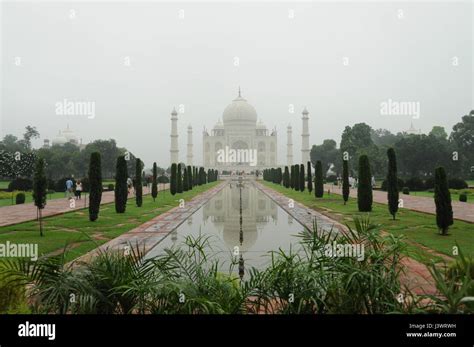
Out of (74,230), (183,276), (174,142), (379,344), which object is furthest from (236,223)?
(174,142)

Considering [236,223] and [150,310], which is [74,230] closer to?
[236,223]

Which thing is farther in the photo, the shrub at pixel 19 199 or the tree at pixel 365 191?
the shrub at pixel 19 199

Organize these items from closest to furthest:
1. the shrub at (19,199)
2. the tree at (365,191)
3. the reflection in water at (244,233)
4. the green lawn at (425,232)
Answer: the reflection in water at (244,233), the green lawn at (425,232), the tree at (365,191), the shrub at (19,199)

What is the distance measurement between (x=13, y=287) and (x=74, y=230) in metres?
6.16

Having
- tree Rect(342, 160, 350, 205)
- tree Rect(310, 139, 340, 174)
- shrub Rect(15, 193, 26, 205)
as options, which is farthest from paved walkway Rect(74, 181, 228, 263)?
tree Rect(310, 139, 340, 174)

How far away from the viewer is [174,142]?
5384 cm

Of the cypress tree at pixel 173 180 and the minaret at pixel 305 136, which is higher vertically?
the minaret at pixel 305 136

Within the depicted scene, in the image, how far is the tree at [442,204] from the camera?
795cm

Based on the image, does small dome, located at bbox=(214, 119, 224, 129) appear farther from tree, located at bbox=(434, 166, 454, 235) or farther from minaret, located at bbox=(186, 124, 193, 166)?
tree, located at bbox=(434, 166, 454, 235)

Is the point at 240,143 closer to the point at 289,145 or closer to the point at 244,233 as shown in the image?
the point at 289,145

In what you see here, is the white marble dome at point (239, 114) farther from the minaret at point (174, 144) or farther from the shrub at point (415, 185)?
the shrub at point (415, 185)

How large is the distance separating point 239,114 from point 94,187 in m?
59.0
